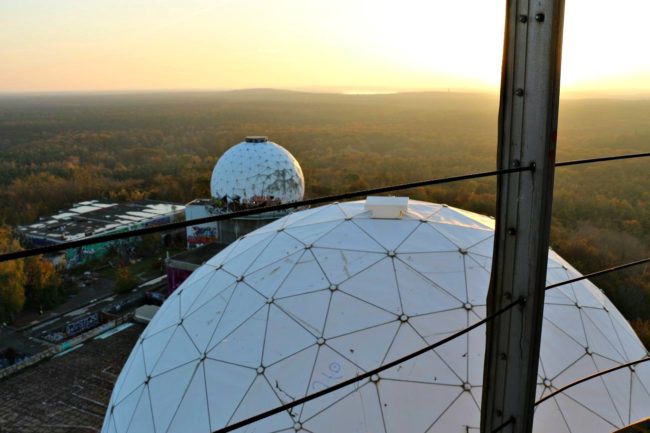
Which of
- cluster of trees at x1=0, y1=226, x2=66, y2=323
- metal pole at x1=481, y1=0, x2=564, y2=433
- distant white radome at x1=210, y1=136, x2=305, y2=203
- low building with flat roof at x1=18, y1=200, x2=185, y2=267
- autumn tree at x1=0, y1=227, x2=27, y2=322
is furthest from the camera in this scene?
low building with flat roof at x1=18, y1=200, x2=185, y2=267

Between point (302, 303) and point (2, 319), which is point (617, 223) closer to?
point (302, 303)

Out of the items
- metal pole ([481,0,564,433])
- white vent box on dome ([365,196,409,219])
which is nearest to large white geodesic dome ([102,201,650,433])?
white vent box on dome ([365,196,409,219])

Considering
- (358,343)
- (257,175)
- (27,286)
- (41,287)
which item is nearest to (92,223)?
(27,286)

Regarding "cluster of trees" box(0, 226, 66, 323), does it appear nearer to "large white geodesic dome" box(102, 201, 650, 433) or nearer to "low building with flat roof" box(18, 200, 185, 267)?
"low building with flat roof" box(18, 200, 185, 267)

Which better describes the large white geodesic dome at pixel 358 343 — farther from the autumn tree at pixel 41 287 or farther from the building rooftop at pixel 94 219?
the building rooftop at pixel 94 219

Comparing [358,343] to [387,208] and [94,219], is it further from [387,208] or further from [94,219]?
[94,219]
